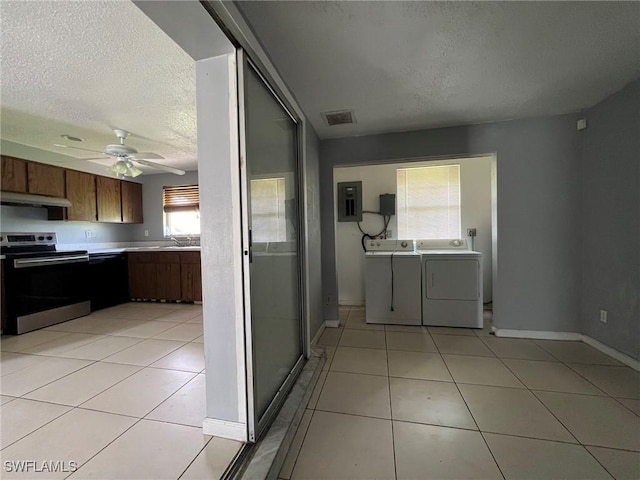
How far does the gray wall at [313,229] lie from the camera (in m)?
2.51

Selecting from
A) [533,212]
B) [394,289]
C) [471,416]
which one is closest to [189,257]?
[394,289]

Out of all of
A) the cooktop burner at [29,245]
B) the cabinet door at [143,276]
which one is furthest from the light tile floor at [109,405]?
the cabinet door at [143,276]

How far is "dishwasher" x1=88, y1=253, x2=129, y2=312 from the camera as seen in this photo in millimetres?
3680

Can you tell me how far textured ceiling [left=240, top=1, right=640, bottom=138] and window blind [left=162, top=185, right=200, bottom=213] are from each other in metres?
3.11

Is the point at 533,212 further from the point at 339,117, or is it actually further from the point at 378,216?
the point at 339,117

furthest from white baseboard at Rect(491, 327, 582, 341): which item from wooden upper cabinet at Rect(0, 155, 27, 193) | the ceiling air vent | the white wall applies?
wooden upper cabinet at Rect(0, 155, 27, 193)

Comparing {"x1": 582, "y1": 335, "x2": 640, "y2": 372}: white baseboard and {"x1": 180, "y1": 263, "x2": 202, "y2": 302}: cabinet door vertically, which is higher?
{"x1": 180, "y1": 263, "x2": 202, "y2": 302}: cabinet door

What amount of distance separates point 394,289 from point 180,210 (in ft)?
12.7

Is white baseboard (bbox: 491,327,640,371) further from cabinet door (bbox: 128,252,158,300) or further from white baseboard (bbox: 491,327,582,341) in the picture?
cabinet door (bbox: 128,252,158,300)

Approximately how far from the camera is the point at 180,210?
4.62 m

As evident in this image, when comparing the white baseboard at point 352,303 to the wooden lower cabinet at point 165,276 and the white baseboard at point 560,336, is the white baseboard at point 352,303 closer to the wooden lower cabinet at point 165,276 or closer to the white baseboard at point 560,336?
→ the white baseboard at point 560,336

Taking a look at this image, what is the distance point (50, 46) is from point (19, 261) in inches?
97.8

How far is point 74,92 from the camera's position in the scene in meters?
2.05

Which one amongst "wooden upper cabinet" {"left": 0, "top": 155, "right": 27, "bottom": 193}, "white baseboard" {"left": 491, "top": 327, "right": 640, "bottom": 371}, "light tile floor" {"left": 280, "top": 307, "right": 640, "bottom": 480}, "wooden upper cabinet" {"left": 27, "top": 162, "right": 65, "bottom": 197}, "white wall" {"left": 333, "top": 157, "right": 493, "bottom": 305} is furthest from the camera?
"white wall" {"left": 333, "top": 157, "right": 493, "bottom": 305}
